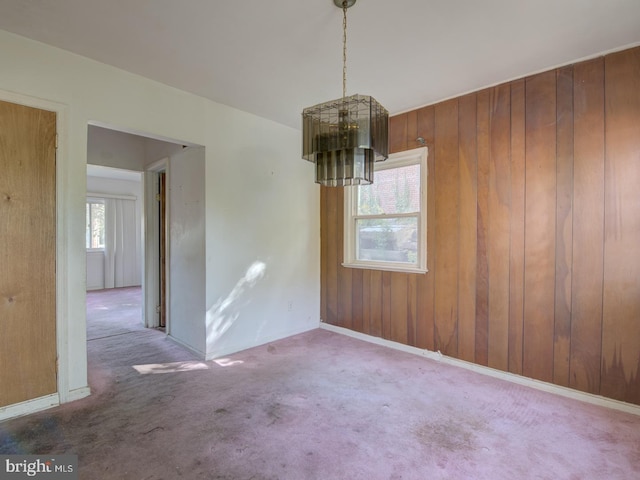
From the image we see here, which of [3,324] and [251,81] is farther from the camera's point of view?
[251,81]

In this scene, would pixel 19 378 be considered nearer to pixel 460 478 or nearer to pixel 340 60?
pixel 460 478

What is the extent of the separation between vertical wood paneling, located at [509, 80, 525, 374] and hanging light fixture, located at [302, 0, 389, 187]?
1609mm

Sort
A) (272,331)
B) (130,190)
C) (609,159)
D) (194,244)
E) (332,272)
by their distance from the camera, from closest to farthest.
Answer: (609,159), (194,244), (272,331), (332,272), (130,190)

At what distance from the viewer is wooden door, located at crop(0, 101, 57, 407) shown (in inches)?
82.5

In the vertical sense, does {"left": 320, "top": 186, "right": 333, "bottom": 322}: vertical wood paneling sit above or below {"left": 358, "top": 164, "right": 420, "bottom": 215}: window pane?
below

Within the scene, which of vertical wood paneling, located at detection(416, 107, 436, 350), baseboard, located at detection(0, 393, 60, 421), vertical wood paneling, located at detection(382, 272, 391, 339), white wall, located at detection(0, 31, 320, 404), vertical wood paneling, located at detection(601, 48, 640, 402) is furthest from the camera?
vertical wood paneling, located at detection(382, 272, 391, 339)

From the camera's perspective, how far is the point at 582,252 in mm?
2406

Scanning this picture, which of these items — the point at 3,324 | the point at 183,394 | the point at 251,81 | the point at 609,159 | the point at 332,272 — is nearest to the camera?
the point at 3,324

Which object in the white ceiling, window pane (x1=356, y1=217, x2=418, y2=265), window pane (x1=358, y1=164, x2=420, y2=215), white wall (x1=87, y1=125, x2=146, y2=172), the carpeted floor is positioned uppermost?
the white ceiling

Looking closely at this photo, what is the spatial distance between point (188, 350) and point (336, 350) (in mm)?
1606

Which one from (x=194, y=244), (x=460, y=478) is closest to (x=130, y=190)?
(x=194, y=244)

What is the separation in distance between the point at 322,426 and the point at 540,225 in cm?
230

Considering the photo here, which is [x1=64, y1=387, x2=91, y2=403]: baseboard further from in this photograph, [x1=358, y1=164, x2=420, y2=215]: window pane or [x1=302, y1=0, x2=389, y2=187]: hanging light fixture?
[x1=358, y1=164, x2=420, y2=215]: window pane

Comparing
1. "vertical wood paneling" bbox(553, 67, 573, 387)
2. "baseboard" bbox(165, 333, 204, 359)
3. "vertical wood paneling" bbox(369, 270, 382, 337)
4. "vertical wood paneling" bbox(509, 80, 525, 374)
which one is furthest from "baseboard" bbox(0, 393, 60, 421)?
"vertical wood paneling" bbox(553, 67, 573, 387)
